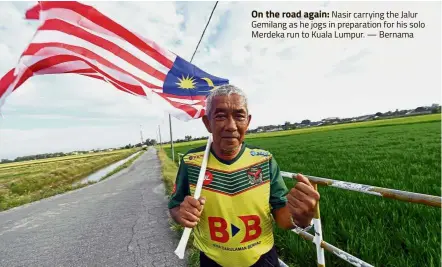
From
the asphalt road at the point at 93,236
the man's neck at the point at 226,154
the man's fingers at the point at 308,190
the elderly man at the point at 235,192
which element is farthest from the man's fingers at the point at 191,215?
the asphalt road at the point at 93,236

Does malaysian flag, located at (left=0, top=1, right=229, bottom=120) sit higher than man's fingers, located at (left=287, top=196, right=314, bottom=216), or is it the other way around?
malaysian flag, located at (left=0, top=1, right=229, bottom=120)

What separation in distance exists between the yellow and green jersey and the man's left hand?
0.24m

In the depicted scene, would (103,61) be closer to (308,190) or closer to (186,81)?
(186,81)

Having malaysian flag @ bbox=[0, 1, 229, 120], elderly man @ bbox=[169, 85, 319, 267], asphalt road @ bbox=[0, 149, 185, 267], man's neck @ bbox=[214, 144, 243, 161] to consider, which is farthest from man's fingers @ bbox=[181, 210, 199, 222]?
asphalt road @ bbox=[0, 149, 185, 267]

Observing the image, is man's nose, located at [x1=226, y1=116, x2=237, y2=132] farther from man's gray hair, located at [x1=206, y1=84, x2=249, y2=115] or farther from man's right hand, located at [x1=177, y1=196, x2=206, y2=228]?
man's right hand, located at [x1=177, y1=196, x2=206, y2=228]

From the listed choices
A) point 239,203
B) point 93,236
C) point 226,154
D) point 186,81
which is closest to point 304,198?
point 239,203

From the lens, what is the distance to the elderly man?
56.7 inches

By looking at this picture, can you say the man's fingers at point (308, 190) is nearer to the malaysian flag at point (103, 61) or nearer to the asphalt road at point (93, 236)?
the malaysian flag at point (103, 61)

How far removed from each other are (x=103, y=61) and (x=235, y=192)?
6.76 feet

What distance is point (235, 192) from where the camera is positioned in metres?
1.44

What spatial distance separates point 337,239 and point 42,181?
19934mm

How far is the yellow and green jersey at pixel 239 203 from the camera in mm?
1446

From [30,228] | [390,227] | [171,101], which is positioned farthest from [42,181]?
[390,227]

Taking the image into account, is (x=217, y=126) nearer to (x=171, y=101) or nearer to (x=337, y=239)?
(x=171, y=101)
